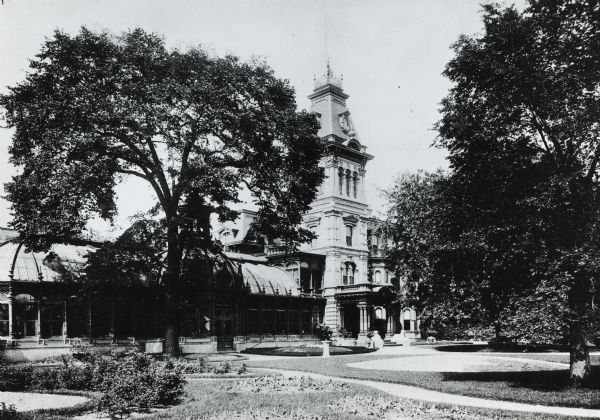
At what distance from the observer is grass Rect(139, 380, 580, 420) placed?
11.0 metres

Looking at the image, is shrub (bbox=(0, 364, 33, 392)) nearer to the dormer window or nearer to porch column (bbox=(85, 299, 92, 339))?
porch column (bbox=(85, 299, 92, 339))

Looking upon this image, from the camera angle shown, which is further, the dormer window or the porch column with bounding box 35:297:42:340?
the dormer window

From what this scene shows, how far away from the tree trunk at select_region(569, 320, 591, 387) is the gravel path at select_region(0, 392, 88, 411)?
13.3 metres

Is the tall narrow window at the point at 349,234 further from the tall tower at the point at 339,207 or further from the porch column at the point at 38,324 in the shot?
the porch column at the point at 38,324

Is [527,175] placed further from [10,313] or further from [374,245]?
[374,245]

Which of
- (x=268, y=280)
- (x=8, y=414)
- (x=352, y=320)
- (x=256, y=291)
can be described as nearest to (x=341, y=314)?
(x=352, y=320)

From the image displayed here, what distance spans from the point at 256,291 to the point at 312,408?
31543mm

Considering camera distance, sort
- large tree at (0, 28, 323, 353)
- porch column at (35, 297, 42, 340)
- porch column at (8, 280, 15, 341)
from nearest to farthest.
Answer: large tree at (0, 28, 323, 353) → porch column at (8, 280, 15, 341) → porch column at (35, 297, 42, 340)

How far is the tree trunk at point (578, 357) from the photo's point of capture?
16.1 m

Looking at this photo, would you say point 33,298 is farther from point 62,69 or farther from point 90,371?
point 90,371

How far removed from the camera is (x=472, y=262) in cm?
1766

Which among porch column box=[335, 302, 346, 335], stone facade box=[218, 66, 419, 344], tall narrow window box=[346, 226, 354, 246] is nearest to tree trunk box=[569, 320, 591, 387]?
stone facade box=[218, 66, 419, 344]

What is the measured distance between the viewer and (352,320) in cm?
5438

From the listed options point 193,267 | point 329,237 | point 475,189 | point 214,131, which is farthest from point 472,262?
point 329,237
